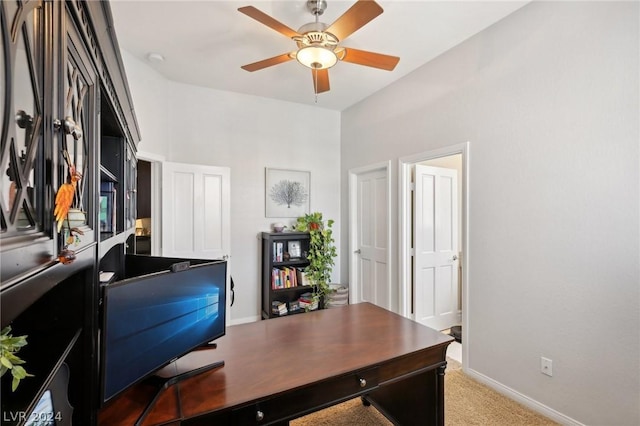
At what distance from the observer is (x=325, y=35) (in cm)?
198

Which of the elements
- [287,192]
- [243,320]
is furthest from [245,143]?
[243,320]

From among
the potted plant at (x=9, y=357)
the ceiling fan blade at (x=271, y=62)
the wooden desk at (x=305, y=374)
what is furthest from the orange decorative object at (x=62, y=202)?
the ceiling fan blade at (x=271, y=62)

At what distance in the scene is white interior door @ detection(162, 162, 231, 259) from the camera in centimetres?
323

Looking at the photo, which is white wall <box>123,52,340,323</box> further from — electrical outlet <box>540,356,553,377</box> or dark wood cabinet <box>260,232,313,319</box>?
electrical outlet <box>540,356,553,377</box>

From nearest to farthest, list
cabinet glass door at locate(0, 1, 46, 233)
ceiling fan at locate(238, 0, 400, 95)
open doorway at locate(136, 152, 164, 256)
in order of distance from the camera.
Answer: cabinet glass door at locate(0, 1, 46, 233) → ceiling fan at locate(238, 0, 400, 95) → open doorway at locate(136, 152, 164, 256)

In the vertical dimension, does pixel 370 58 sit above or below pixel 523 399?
above

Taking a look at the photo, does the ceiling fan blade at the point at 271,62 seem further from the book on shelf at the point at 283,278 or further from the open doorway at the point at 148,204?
the book on shelf at the point at 283,278

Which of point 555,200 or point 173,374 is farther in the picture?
point 555,200

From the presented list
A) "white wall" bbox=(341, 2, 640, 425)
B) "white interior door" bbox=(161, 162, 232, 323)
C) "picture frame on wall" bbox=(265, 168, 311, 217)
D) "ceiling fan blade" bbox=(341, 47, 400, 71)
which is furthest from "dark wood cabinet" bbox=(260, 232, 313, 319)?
"ceiling fan blade" bbox=(341, 47, 400, 71)

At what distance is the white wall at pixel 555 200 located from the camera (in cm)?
175

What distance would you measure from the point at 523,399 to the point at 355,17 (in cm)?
295

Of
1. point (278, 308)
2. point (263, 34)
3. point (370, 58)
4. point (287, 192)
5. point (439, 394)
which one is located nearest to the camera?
point (439, 394)

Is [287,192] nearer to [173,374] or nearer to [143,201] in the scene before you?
[143,201]

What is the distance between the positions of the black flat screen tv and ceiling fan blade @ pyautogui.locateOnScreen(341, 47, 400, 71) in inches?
69.8
